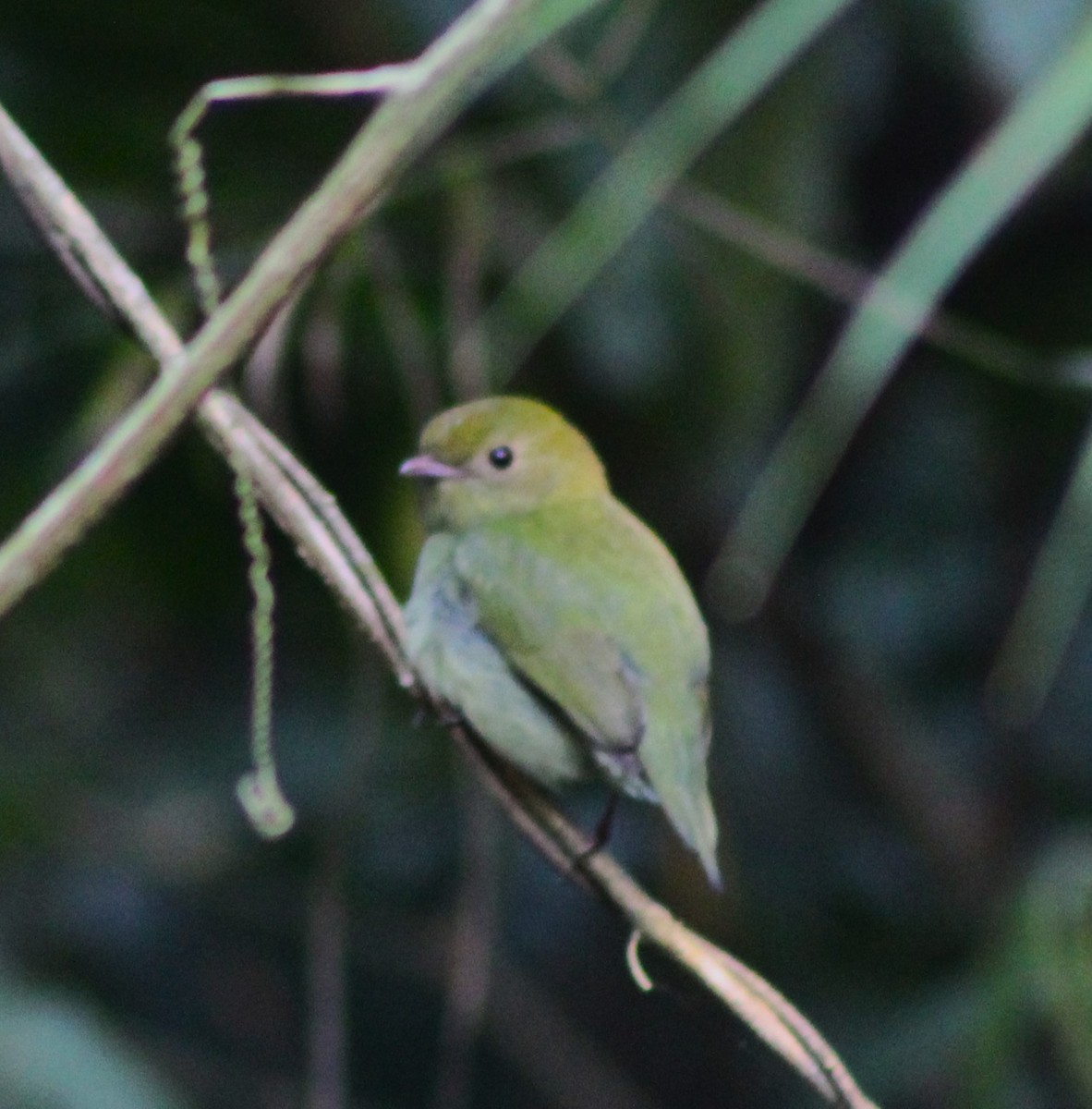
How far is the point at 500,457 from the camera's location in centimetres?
304

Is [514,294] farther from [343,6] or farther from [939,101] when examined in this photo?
[939,101]

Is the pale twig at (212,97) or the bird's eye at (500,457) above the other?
the bird's eye at (500,457)

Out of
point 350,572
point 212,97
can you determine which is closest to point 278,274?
point 212,97

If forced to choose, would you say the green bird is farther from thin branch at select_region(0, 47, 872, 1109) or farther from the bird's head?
thin branch at select_region(0, 47, 872, 1109)

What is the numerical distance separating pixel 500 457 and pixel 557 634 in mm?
458

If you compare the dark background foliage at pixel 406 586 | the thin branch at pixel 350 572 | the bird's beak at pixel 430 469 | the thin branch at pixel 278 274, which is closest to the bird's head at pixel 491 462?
the bird's beak at pixel 430 469

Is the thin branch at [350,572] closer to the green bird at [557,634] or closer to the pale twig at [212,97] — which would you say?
the pale twig at [212,97]

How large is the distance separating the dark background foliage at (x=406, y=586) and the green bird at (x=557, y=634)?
33 centimetres

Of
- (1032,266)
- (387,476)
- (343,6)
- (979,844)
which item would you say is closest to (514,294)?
(387,476)

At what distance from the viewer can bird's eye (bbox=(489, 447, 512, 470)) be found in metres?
3.04

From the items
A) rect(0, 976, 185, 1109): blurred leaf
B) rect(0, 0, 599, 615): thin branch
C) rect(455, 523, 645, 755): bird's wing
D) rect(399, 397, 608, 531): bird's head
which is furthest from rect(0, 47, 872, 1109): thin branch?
rect(0, 976, 185, 1109): blurred leaf

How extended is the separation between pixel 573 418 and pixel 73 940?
160 centimetres

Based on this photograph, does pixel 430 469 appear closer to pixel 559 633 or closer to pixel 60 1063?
pixel 559 633

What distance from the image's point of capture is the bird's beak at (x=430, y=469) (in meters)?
3.02
